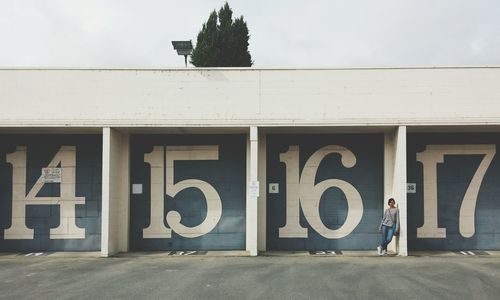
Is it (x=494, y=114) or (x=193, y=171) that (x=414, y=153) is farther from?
(x=193, y=171)

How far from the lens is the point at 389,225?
51.2 feet

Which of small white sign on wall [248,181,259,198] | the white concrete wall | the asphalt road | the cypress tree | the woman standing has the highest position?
the cypress tree

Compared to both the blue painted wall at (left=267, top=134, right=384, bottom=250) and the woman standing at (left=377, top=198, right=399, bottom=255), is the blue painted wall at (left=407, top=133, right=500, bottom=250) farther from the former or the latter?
the woman standing at (left=377, top=198, right=399, bottom=255)

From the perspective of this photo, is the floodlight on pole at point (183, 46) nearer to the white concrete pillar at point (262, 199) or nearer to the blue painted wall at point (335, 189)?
the white concrete pillar at point (262, 199)

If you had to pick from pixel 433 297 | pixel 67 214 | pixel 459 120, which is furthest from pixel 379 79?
pixel 67 214

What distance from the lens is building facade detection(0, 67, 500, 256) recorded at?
15859 mm

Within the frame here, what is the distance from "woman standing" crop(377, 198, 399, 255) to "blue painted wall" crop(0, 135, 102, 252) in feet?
26.4

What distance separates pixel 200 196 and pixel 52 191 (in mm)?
4319

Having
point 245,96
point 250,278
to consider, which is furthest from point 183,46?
point 250,278

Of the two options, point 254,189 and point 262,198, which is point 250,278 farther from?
point 262,198

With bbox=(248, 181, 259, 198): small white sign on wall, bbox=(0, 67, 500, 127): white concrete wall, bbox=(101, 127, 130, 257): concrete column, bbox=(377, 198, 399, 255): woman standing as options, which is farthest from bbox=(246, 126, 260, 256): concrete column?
bbox=(101, 127, 130, 257): concrete column

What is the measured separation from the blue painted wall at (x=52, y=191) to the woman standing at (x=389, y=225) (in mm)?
8037

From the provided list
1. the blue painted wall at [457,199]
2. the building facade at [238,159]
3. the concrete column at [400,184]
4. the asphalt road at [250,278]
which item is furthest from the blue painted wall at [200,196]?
the blue painted wall at [457,199]

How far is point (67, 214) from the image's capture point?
16844 mm
